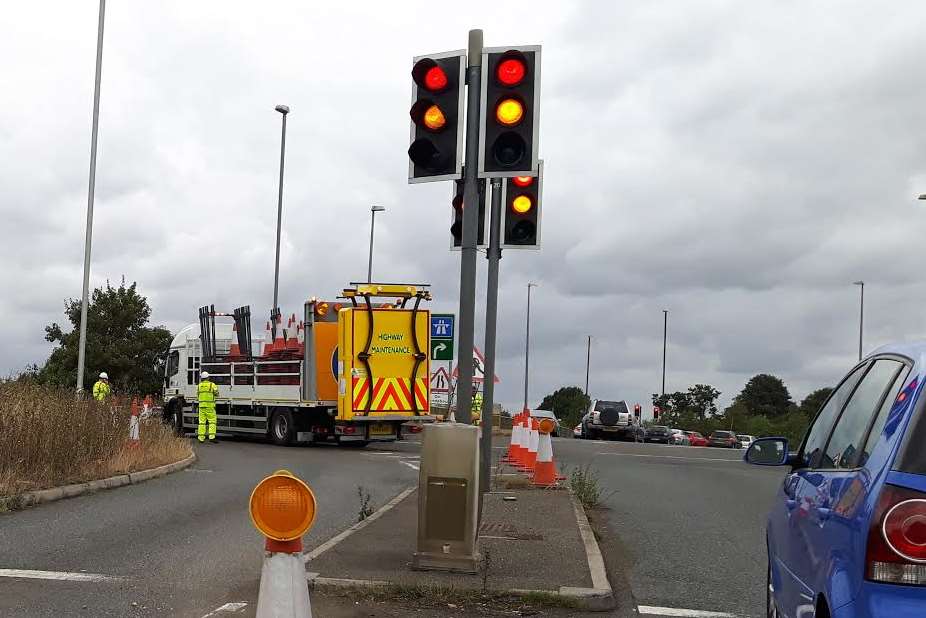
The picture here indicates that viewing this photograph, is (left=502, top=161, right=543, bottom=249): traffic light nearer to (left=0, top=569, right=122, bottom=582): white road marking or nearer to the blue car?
(left=0, top=569, right=122, bottom=582): white road marking

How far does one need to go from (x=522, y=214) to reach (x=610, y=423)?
110 ft

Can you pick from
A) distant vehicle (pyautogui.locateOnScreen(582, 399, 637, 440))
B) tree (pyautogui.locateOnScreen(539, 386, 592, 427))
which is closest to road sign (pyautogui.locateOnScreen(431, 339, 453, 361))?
distant vehicle (pyautogui.locateOnScreen(582, 399, 637, 440))

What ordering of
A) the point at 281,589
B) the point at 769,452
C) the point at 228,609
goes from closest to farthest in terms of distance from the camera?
1. the point at 281,589
2. the point at 769,452
3. the point at 228,609

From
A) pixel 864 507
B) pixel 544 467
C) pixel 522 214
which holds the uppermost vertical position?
pixel 522 214

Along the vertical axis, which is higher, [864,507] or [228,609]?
[864,507]

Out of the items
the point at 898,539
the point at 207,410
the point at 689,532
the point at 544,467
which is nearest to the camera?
the point at 898,539

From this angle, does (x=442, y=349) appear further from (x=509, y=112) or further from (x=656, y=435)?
(x=656, y=435)

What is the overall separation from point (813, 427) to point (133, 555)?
5.70 m

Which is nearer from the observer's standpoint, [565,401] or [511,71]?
[511,71]

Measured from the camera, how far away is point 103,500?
486 inches

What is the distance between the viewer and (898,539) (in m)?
2.99

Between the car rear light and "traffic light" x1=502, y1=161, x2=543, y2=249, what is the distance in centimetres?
904

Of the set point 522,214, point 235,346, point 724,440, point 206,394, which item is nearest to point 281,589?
point 522,214

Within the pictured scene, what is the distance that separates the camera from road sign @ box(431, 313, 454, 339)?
863 inches
